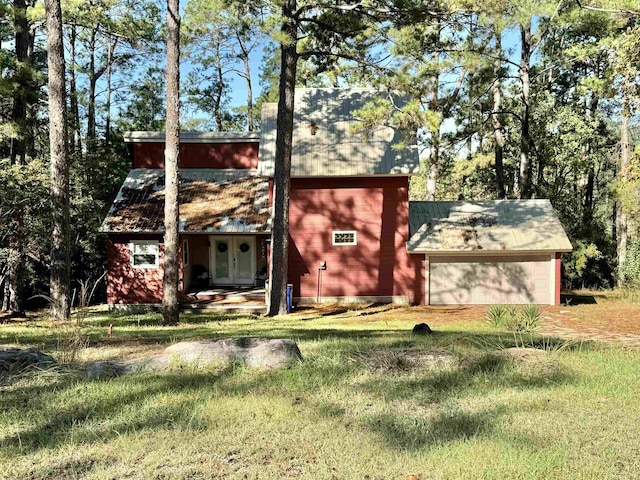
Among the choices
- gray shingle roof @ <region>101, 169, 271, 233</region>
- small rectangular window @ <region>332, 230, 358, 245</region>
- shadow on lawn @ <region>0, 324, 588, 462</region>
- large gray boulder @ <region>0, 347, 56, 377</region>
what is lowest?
shadow on lawn @ <region>0, 324, 588, 462</region>

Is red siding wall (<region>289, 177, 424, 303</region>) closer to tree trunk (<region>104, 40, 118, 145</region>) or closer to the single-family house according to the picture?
the single-family house

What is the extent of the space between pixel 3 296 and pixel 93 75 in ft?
47.9

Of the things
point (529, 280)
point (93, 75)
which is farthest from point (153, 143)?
point (529, 280)

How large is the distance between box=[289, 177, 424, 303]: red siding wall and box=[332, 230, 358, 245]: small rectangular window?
0.15m

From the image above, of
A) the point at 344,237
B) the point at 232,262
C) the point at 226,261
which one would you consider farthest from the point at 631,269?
the point at 226,261

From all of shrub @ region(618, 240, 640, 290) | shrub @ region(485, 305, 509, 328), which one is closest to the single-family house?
shrub @ region(485, 305, 509, 328)

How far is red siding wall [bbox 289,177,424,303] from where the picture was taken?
1806 centimetres

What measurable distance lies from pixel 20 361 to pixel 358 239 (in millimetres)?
13272

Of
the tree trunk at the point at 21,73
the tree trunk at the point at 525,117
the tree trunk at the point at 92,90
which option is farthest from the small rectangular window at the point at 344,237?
the tree trunk at the point at 92,90

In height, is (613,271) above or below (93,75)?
below

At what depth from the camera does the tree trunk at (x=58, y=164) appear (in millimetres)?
12573

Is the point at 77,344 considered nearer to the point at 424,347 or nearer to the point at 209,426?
the point at 209,426

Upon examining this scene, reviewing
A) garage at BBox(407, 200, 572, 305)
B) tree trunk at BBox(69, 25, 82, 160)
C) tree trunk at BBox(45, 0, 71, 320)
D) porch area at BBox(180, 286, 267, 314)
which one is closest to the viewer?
tree trunk at BBox(45, 0, 71, 320)

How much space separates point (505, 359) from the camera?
616cm
